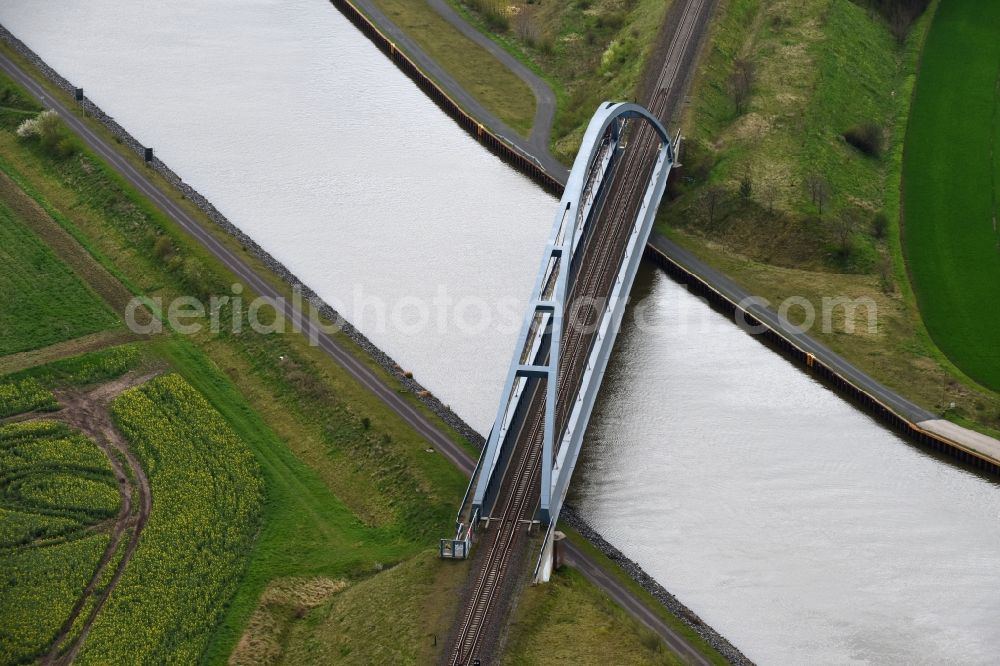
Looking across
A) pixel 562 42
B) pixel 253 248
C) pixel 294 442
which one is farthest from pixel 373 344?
pixel 562 42

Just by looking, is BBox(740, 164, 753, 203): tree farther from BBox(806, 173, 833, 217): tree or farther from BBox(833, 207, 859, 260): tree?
BBox(833, 207, 859, 260): tree

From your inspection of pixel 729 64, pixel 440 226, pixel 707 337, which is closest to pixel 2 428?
pixel 440 226

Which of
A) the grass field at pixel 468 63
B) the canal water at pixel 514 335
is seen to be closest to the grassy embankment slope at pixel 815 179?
the canal water at pixel 514 335

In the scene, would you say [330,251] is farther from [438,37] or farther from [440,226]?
[438,37]

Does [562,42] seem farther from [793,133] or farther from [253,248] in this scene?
[253,248]

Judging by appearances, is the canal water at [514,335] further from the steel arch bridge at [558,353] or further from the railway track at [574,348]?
the railway track at [574,348]

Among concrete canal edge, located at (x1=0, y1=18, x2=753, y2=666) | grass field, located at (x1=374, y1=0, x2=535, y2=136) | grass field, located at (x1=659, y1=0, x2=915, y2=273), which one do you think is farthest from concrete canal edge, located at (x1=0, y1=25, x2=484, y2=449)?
grass field, located at (x1=659, y1=0, x2=915, y2=273)
